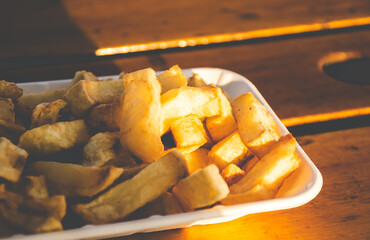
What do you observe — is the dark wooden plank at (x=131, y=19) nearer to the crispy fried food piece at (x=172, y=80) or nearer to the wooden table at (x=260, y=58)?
the wooden table at (x=260, y=58)

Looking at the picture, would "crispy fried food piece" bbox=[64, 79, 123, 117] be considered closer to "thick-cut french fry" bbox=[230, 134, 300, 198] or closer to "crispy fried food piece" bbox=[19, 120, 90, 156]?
"crispy fried food piece" bbox=[19, 120, 90, 156]

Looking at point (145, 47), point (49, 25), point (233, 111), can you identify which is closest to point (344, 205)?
point (233, 111)

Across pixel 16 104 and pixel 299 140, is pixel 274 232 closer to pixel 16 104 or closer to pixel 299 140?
pixel 299 140

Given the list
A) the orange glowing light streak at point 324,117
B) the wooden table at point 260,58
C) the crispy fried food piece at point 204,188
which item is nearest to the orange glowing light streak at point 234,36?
the wooden table at point 260,58

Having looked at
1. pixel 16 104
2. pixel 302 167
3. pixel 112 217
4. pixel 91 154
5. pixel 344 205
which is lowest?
pixel 344 205

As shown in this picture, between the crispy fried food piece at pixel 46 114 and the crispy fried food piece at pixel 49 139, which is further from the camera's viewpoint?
the crispy fried food piece at pixel 46 114

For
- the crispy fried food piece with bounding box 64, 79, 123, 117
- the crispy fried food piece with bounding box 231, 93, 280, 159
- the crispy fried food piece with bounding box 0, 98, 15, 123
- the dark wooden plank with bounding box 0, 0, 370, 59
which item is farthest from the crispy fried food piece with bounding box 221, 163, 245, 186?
the dark wooden plank with bounding box 0, 0, 370, 59

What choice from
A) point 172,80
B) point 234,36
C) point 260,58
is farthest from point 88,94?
point 234,36
